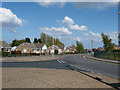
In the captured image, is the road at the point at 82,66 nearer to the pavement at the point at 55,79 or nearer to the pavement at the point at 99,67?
the pavement at the point at 99,67

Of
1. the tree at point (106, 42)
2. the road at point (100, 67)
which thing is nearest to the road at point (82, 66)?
the road at point (100, 67)

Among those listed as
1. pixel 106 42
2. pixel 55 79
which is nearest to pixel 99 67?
pixel 55 79

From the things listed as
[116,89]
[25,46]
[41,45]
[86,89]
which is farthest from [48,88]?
[41,45]

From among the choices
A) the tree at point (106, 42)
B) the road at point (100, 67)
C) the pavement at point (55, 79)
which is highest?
the tree at point (106, 42)

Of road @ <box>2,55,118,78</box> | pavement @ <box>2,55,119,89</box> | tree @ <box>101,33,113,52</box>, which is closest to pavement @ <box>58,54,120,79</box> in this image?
road @ <box>2,55,118,78</box>

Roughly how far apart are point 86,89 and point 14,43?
104696 mm

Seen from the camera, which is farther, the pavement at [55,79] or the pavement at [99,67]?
the pavement at [99,67]

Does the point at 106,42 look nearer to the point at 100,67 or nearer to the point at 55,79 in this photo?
the point at 100,67

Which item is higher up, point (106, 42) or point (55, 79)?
point (106, 42)

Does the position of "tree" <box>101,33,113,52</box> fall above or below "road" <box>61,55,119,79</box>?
above

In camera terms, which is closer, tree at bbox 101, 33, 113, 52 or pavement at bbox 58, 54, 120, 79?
pavement at bbox 58, 54, 120, 79

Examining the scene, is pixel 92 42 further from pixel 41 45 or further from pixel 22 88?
pixel 22 88

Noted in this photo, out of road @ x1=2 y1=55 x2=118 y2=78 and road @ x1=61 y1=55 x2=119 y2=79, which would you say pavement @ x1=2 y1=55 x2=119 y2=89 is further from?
road @ x1=2 y1=55 x2=118 y2=78

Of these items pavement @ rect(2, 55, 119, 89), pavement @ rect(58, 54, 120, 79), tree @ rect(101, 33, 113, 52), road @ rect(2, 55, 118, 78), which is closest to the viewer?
pavement @ rect(2, 55, 119, 89)
